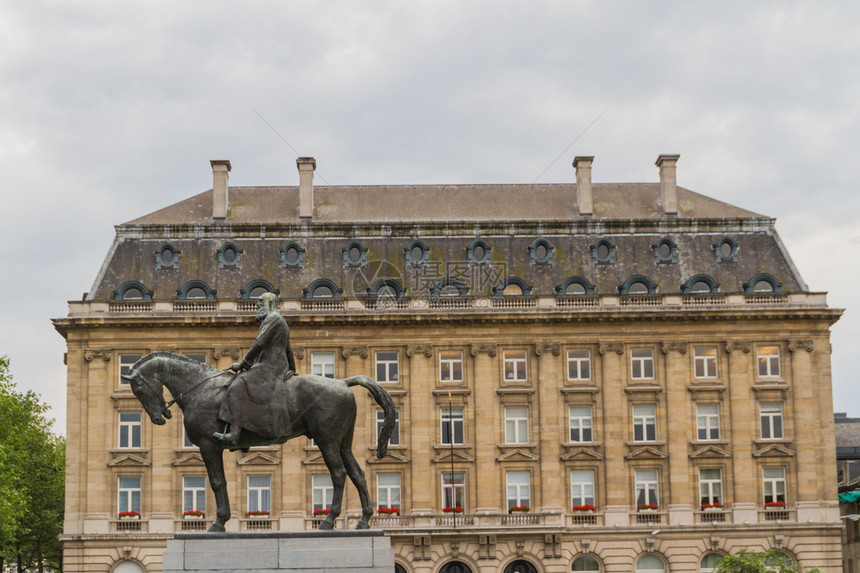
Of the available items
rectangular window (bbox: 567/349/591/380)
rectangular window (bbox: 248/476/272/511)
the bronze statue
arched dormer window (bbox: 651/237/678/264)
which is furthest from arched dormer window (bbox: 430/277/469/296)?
the bronze statue

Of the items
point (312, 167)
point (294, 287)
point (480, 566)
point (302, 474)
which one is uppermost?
point (312, 167)

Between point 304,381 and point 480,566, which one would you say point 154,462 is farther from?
point 304,381

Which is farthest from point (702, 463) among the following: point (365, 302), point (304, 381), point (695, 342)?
point (304, 381)

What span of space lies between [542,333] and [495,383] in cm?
358

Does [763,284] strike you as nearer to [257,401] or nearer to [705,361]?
[705,361]

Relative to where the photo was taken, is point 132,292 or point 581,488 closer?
point 581,488

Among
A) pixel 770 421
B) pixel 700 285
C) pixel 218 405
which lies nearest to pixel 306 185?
pixel 700 285

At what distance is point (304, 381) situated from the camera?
2675 centimetres

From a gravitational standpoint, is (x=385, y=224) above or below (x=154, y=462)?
above

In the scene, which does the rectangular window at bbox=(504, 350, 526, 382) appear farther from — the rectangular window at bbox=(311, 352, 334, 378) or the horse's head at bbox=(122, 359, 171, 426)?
the horse's head at bbox=(122, 359, 171, 426)

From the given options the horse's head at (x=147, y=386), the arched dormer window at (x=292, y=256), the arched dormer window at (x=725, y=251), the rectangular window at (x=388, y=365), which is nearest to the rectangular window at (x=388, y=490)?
the rectangular window at (x=388, y=365)

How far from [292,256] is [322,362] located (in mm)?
6084

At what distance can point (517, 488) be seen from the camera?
70.3 m

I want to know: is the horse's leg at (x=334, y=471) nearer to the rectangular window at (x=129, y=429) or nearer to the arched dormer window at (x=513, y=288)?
the rectangular window at (x=129, y=429)
